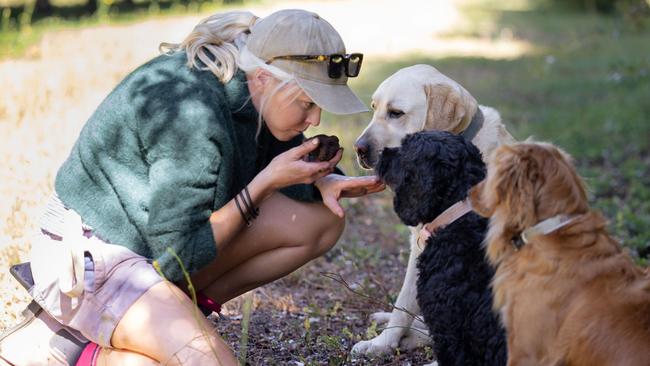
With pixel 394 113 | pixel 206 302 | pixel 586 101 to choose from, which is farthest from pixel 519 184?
pixel 586 101

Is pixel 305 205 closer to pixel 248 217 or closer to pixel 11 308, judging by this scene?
pixel 248 217

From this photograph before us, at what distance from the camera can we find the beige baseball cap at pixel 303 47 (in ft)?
13.6

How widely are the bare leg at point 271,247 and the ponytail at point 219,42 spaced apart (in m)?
0.77

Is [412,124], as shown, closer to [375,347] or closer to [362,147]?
[362,147]

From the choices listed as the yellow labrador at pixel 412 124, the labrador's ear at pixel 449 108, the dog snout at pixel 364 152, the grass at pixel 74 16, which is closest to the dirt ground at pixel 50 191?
the yellow labrador at pixel 412 124

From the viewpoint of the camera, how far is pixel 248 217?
4.20m

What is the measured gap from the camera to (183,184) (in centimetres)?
394

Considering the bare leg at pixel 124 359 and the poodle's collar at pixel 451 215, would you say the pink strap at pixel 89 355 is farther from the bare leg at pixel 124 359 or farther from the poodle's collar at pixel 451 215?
the poodle's collar at pixel 451 215

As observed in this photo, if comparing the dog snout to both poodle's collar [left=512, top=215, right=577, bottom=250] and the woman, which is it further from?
→ poodle's collar [left=512, top=215, right=577, bottom=250]

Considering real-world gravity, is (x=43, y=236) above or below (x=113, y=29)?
above

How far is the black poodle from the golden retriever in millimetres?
419

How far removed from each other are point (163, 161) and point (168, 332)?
0.73 metres

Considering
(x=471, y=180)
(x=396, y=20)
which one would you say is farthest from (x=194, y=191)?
(x=396, y=20)

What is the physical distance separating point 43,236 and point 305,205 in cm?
129
